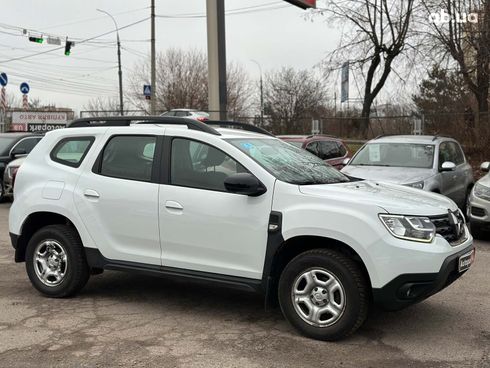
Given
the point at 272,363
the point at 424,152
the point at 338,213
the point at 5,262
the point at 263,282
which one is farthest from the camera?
the point at 424,152

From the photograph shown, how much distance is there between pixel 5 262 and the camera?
703cm

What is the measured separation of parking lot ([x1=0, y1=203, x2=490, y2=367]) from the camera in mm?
3898

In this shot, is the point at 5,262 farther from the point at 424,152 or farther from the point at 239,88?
the point at 239,88

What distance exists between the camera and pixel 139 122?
5.38 metres

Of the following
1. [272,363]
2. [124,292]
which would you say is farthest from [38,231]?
[272,363]

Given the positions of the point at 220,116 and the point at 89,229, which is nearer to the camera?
the point at 89,229

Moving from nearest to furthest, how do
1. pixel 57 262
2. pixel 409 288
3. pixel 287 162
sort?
1. pixel 409 288
2. pixel 287 162
3. pixel 57 262

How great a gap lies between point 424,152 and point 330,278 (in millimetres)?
6397

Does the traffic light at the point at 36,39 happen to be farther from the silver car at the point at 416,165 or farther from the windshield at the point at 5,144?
the silver car at the point at 416,165

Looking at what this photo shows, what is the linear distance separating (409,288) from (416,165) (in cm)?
603

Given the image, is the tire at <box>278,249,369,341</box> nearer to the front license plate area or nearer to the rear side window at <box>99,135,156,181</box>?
the front license plate area

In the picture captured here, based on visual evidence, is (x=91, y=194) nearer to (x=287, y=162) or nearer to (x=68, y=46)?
(x=287, y=162)

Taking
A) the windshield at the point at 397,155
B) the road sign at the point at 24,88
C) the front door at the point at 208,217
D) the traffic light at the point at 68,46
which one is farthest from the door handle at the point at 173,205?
the traffic light at the point at 68,46

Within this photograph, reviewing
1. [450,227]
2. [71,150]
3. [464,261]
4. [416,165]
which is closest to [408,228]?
[450,227]
